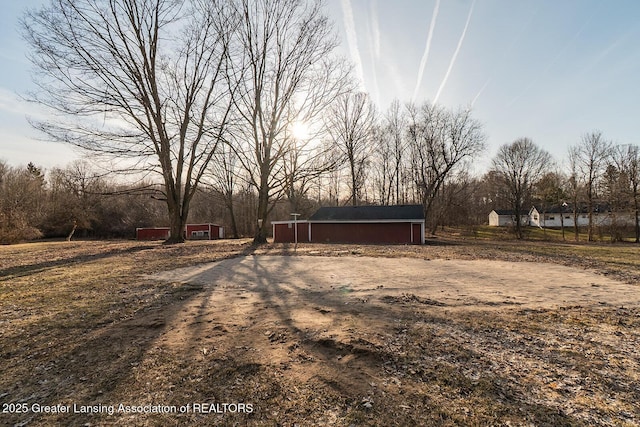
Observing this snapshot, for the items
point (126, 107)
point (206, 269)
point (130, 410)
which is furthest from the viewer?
point (126, 107)

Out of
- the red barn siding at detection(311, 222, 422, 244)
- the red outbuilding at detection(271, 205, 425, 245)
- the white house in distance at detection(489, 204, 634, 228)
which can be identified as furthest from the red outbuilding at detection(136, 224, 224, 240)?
the white house in distance at detection(489, 204, 634, 228)

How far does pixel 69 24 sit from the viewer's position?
15.9 meters

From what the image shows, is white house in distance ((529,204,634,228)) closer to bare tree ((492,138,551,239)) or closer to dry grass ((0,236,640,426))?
bare tree ((492,138,551,239))

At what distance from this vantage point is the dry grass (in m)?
2.59

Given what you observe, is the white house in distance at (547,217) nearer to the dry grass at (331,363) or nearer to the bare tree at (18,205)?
the dry grass at (331,363)

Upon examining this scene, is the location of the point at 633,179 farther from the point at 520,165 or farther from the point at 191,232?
the point at 191,232

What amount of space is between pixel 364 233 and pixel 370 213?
6.77 ft

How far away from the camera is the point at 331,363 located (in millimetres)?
3385

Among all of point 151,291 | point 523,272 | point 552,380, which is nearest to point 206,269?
point 151,291

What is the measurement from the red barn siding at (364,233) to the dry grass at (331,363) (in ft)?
63.6

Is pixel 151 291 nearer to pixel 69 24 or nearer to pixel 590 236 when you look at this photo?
pixel 69 24

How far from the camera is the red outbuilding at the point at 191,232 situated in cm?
3744

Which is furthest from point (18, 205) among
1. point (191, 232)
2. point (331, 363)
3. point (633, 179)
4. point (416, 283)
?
point (633, 179)

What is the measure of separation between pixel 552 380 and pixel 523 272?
7.84 metres
